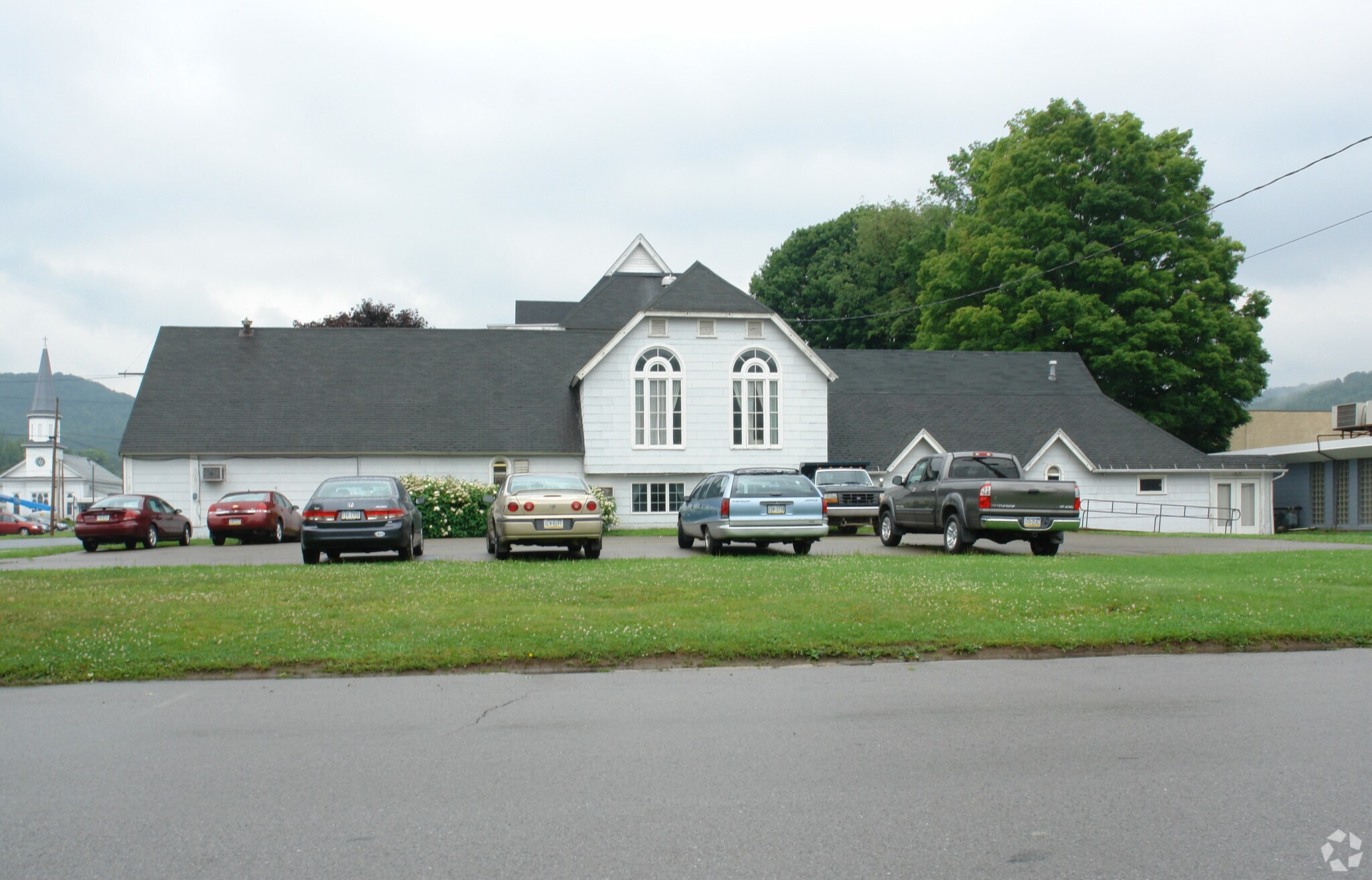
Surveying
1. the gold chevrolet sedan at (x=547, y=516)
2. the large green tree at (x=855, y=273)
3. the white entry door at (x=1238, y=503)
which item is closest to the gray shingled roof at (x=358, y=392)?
the gold chevrolet sedan at (x=547, y=516)

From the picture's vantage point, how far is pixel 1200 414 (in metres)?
47.6

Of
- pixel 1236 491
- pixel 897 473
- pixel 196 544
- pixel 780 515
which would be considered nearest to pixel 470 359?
pixel 196 544

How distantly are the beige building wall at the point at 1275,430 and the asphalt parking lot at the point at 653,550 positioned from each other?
3736 cm

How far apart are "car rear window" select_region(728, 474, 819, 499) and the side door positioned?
9.14 ft

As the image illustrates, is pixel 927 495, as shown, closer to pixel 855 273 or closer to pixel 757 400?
pixel 757 400

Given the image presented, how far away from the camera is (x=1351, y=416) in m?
42.8

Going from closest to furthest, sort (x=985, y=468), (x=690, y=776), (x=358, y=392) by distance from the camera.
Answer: (x=690, y=776)
(x=985, y=468)
(x=358, y=392)

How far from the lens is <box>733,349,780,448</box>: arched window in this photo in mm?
35938

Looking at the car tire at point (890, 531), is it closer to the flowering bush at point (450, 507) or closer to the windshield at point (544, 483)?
the windshield at point (544, 483)

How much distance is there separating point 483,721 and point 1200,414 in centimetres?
4746

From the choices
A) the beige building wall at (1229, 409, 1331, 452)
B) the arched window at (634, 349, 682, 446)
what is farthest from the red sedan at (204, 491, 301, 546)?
the beige building wall at (1229, 409, 1331, 452)

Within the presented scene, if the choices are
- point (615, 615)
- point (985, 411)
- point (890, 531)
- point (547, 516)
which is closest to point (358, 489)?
point (547, 516)

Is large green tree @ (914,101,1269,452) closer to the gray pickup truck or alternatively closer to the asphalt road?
the gray pickup truck

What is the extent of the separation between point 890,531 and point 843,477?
740 cm
